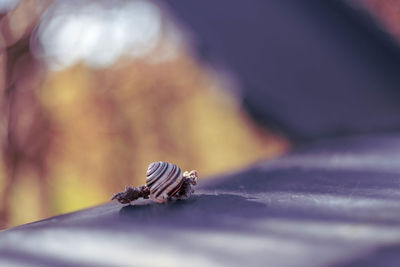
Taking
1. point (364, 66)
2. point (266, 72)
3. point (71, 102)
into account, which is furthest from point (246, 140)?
point (71, 102)

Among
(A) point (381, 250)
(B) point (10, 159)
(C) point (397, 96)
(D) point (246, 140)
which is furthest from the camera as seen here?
(D) point (246, 140)

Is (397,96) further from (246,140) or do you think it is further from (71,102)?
(71,102)

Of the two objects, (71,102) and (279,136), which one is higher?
(71,102)

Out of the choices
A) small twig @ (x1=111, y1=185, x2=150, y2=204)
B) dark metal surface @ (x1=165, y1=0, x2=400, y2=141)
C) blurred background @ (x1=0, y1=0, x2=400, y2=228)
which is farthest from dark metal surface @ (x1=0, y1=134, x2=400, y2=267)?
blurred background @ (x1=0, y1=0, x2=400, y2=228)

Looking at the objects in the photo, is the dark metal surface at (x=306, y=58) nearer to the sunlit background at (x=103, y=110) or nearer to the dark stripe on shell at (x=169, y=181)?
the sunlit background at (x=103, y=110)

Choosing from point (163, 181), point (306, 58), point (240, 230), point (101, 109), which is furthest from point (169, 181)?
point (101, 109)

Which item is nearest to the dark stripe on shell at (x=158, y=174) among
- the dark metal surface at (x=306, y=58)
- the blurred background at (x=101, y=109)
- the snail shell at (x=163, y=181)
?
the snail shell at (x=163, y=181)

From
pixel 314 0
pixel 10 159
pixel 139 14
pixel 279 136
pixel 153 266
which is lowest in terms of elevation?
pixel 153 266

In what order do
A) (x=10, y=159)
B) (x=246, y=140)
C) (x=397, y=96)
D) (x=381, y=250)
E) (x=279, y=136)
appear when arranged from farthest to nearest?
(x=246, y=140)
(x=10, y=159)
(x=279, y=136)
(x=397, y=96)
(x=381, y=250)

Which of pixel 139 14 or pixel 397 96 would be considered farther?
pixel 139 14

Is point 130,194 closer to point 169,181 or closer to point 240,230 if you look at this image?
point 169,181
